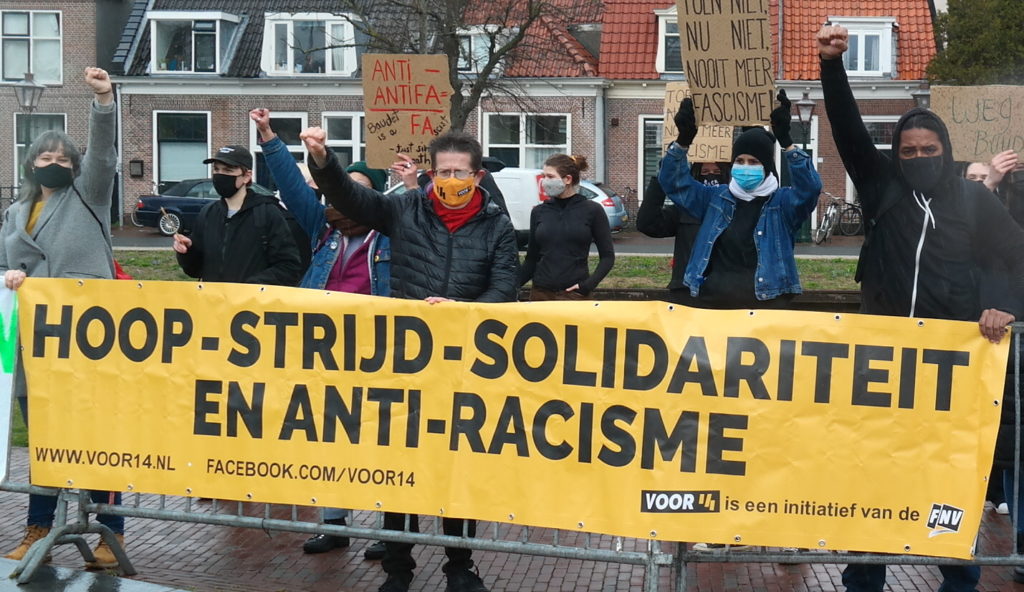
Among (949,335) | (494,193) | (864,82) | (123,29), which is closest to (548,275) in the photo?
(494,193)

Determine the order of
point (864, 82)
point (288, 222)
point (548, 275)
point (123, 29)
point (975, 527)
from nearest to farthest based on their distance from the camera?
1. point (975, 527)
2. point (288, 222)
3. point (548, 275)
4. point (864, 82)
5. point (123, 29)

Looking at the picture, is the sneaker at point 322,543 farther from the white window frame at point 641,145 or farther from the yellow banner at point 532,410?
the white window frame at point 641,145

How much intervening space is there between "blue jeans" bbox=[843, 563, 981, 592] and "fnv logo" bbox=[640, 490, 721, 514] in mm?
706

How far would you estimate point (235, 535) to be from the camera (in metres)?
6.98

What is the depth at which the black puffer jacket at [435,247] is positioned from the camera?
5.89 m

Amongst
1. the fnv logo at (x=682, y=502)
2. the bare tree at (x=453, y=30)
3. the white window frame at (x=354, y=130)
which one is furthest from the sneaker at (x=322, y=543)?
the white window frame at (x=354, y=130)

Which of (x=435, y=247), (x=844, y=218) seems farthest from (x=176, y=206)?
(x=435, y=247)

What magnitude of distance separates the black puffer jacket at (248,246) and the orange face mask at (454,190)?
1.63 m

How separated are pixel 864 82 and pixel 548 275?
29568 millimetres

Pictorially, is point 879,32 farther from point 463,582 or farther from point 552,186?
point 463,582

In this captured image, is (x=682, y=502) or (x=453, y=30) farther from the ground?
(x=453, y=30)

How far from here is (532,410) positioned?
17.7 ft

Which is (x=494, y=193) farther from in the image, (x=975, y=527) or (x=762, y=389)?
(x=975, y=527)

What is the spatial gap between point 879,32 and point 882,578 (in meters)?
33.5
